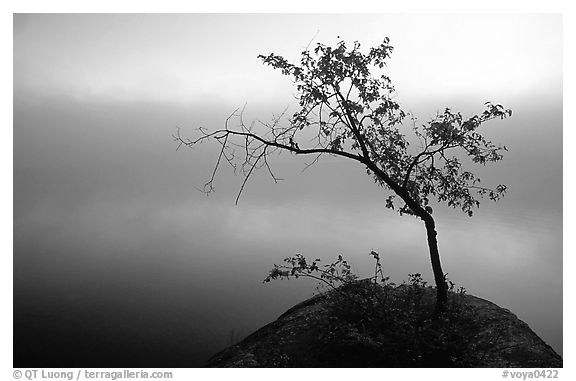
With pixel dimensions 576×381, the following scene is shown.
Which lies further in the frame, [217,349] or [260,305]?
[260,305]

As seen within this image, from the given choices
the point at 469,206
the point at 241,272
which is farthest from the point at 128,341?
the point at 469,206

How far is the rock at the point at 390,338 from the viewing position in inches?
207

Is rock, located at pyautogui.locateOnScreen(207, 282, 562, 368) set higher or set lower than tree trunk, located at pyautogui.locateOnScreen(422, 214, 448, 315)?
lower

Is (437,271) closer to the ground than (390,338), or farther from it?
farther from it

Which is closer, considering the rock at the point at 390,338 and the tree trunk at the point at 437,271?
the rock at the point at 390,338

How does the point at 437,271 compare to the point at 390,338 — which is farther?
the point at 437,271

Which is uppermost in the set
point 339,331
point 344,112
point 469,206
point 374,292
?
point 344,112

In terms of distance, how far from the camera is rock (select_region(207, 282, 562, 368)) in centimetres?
526

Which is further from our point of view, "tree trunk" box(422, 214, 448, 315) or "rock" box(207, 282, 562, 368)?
"tree trunk" box(422, 214, 448, 315)

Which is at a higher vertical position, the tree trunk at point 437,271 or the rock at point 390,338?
the tree trunk at point 437,271

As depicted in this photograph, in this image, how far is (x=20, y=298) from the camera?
29.9ft

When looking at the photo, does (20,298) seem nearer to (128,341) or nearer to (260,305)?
(128,341)

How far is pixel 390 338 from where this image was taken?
539 centimetres

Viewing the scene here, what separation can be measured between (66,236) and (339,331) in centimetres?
1244
